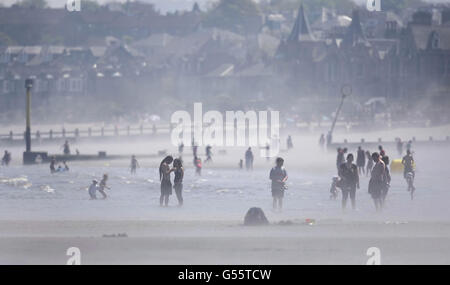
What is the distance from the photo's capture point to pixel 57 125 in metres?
92.5

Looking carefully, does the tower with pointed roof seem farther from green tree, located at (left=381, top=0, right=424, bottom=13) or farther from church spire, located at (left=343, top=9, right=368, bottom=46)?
green tree, located at (left=381, top=0, right=424, bottom=13)

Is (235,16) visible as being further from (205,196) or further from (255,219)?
(255,219)

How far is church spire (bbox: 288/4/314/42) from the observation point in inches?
4555

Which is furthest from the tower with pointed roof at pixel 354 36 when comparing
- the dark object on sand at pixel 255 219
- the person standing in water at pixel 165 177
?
the dark object on sand at pixel 255 219

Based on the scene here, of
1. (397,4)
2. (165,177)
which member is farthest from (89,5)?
(165,177)

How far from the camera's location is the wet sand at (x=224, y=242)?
16.9 metres

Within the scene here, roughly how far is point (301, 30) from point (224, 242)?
9982 centimetres

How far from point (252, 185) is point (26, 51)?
82043 mm

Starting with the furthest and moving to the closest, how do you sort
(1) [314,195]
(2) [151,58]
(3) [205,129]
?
1. (2) [151,58]
2. (3) [205,129]
3. (1) [314,195]

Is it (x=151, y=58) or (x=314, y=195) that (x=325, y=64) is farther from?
(x=314, y=195)

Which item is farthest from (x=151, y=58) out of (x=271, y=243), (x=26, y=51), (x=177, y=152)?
(x=271, y=243)

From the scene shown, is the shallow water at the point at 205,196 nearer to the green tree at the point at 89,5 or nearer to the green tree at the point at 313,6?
the green tree at the point at 313,6

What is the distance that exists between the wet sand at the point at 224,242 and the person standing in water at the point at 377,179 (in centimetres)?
172

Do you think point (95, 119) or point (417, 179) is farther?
point (95, 119)
